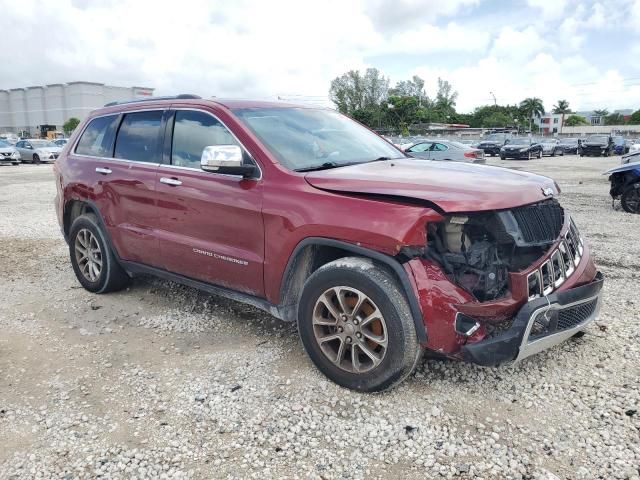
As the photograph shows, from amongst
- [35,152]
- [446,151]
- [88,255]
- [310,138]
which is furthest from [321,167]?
[35,152]

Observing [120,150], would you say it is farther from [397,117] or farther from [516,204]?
[397,117]

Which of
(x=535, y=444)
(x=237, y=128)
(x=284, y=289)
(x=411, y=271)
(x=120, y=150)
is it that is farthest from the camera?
(x=120, y=150)

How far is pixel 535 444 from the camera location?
2723 mm

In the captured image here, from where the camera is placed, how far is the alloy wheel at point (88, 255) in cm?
505

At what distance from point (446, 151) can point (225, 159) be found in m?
17.3

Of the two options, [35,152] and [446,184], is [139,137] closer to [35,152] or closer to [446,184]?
[446,184]

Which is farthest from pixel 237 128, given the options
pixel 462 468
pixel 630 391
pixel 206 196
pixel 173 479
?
pixel 630 391

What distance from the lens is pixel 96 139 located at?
5094mm

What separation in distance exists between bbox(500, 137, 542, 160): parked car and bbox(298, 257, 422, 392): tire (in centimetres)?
3261

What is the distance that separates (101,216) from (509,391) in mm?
3759

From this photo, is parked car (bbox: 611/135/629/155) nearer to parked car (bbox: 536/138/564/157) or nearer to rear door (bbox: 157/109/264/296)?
parked car (bbox: 536/138/564/157)

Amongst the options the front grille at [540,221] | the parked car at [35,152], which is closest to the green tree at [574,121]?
the parked car at [35,152]

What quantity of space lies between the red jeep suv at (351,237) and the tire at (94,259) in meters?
0.49

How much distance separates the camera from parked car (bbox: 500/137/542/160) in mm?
33188
